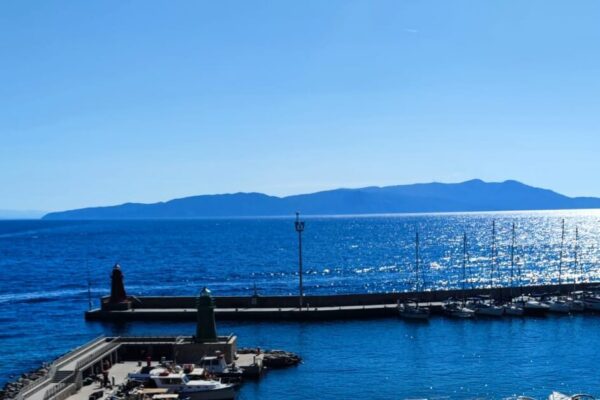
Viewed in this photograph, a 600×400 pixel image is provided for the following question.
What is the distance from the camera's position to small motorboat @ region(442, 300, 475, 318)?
69.4 metres

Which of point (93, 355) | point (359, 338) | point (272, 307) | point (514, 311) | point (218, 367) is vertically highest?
point (93, 355)

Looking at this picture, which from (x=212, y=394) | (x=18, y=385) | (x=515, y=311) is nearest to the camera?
(x=212, y=394)

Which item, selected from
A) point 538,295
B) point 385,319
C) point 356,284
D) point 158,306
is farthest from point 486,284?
point 158,306

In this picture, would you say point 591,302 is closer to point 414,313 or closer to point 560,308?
point 560,308

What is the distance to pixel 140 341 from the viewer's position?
49469 mm

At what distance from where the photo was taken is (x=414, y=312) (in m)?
67.6

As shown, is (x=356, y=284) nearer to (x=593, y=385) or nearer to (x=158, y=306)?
(x=158, y=306)

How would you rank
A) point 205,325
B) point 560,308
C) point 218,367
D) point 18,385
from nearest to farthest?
point 18,385
point 218,367
point 205,325
point 560,308

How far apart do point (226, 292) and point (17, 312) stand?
2813 centimetres

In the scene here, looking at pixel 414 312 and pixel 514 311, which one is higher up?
pixel 414 312

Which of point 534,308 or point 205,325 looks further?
point 534,308

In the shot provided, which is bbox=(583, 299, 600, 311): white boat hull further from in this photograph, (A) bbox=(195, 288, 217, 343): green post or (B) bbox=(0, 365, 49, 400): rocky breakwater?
(B) bbox=(0, 365, 49, 400): rocky breakwater

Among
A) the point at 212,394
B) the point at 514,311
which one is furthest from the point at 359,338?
the point at 212,394

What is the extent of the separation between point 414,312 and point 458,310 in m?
5.10
